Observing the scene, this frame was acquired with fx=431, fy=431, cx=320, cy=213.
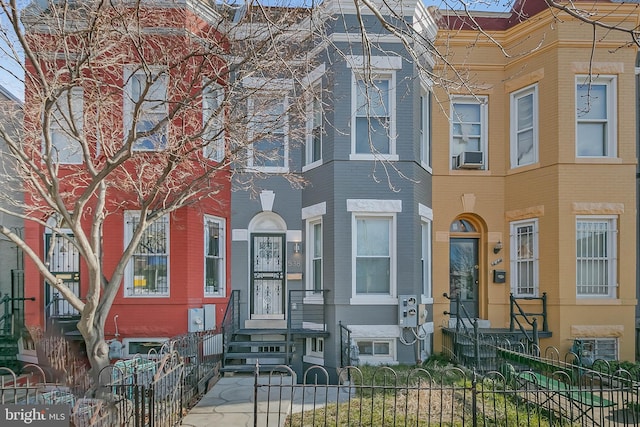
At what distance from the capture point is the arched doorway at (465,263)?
11.2 metres

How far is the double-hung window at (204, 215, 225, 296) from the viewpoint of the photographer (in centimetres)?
1038

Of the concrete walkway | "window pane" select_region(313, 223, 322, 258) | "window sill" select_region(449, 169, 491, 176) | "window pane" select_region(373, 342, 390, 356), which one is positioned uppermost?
"window sill" select_region(449, 169, 491, 176)

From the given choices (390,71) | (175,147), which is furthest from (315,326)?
(390,71)

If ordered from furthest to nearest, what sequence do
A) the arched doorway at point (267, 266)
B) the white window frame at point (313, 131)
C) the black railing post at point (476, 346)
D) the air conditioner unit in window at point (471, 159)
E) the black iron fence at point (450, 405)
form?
the air conditioner unit in window at point (471, 159) → the arched doorway at point (267, 266) → the white window frame at point (313, 131) → the black railing post at point (476, 346) → the black iron fence at point (450, 405)

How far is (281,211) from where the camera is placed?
426 inches

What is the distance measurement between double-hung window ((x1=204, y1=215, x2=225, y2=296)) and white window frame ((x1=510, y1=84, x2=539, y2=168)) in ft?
25.0

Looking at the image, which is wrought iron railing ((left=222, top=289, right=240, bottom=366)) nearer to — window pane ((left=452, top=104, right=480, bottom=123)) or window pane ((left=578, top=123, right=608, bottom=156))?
window pane ((left=452, top=104, right=480, bottom=123))

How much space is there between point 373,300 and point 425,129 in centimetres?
456

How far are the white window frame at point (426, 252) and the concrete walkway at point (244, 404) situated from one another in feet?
13.0

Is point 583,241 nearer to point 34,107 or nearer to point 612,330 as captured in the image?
point 612,330

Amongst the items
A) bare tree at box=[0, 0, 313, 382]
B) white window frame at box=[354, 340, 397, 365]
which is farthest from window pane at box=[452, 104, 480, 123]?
white window frame at box=[354, 340, 397, 365]

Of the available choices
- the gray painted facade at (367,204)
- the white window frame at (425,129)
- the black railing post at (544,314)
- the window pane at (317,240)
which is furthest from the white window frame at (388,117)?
the black railing post at (544,314)

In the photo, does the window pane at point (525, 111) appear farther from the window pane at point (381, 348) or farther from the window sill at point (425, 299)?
the window pane at point (381, 348)

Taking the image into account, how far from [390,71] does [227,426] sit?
781 cm
